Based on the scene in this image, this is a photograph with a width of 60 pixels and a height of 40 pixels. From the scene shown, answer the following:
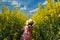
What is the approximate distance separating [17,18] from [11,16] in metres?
0.27

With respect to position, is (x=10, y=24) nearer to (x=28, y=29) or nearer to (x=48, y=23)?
(x=28, y=29)

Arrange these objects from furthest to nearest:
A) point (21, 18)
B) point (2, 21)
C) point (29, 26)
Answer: point (21, 18), point (2, 21), point (29, 26)

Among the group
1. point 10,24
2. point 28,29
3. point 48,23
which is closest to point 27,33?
point 28,29

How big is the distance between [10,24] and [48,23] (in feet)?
4.79

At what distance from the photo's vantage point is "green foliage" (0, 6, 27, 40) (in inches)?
369

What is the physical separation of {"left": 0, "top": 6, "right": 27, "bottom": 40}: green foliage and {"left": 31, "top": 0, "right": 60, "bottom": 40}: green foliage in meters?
0.65

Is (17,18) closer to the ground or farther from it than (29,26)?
farther from it

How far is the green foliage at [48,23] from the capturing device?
9.55 m

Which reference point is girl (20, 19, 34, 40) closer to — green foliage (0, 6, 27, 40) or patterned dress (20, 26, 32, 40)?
patterned dress (20, 26, 32, 40)

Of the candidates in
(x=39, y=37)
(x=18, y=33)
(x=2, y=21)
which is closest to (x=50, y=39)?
(x=39, y=37)

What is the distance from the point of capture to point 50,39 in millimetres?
9508

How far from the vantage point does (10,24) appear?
9500mm

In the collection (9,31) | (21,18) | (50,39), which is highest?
(21,18)

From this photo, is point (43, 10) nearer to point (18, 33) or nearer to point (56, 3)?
point (56, 3)
